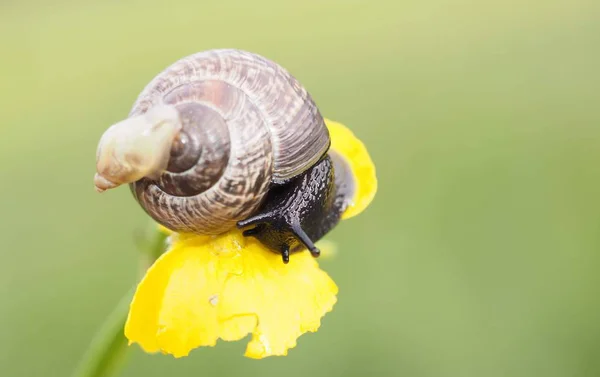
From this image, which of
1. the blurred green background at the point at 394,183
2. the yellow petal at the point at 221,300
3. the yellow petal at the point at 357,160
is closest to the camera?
the yellow petal at the point at 221,300

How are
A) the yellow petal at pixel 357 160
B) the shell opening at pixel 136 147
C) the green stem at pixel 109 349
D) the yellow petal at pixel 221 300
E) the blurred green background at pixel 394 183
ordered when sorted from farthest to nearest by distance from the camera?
1. the blurred green background at pixel 394 183
2. the yellow petal at pixel 357 160
3. the green stem at pixel 109 349
4. the yellow petal at pixel 221 300
5. the shell opening at pixel 136 147

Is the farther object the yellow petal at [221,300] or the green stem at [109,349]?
the green stem at [109,349]

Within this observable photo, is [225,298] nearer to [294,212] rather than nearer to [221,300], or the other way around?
[221,300]

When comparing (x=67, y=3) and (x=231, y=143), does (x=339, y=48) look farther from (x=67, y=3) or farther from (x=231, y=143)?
(x=231, y=143)

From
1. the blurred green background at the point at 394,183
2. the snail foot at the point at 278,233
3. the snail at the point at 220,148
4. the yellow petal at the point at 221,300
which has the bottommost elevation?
the blurred green background at the point at 394,183

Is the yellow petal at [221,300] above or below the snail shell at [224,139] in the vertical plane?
below

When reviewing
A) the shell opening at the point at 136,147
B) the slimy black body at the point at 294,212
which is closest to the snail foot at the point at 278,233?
the slimy black body at the point at 294,212

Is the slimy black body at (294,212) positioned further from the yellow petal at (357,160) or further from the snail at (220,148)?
the yellow petal at (357,160)

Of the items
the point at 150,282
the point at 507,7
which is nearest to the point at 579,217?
the point at 150,282

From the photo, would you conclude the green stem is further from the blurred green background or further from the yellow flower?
the blurred green background

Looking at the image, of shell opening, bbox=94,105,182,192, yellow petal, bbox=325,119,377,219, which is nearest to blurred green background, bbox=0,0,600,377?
yellow petal, bbox=325,119,377,219
